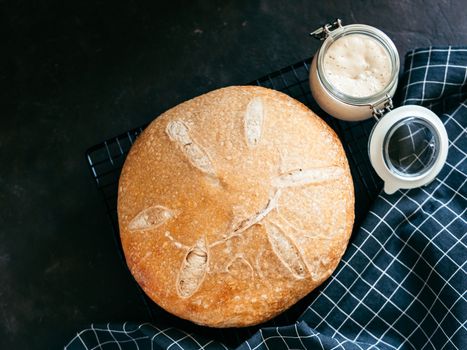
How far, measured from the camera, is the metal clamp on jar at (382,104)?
1.77 m

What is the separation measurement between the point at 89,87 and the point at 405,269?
3.86ft

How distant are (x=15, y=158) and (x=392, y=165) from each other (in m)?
1.22

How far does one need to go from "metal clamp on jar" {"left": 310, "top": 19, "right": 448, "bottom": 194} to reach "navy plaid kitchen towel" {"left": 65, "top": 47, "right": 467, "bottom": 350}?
136 mm

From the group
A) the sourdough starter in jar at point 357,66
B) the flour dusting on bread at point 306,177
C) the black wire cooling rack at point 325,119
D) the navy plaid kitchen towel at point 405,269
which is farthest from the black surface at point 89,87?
the flour dusting on bread at point 306,177

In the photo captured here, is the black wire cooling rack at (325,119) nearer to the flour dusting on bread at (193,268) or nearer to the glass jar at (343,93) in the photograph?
the glass jar at (343,93)

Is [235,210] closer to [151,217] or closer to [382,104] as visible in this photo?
[151,217]

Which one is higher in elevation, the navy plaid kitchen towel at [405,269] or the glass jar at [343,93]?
the glass jar at [343,93]

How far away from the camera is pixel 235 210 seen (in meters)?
1.70

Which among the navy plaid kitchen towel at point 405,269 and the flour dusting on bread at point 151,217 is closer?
the flour dusting on bread at point 151,217

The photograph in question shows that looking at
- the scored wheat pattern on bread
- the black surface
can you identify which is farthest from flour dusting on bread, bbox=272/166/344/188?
the black surface

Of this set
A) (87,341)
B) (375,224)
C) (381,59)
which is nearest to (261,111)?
(381,59)

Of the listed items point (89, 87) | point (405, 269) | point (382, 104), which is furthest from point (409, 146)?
point (89, 87)

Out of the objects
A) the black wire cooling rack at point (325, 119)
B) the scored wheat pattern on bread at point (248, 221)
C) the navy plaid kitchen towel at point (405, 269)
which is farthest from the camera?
the black wire cooling rack at point (325, 119)

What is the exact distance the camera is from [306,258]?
174 cm
